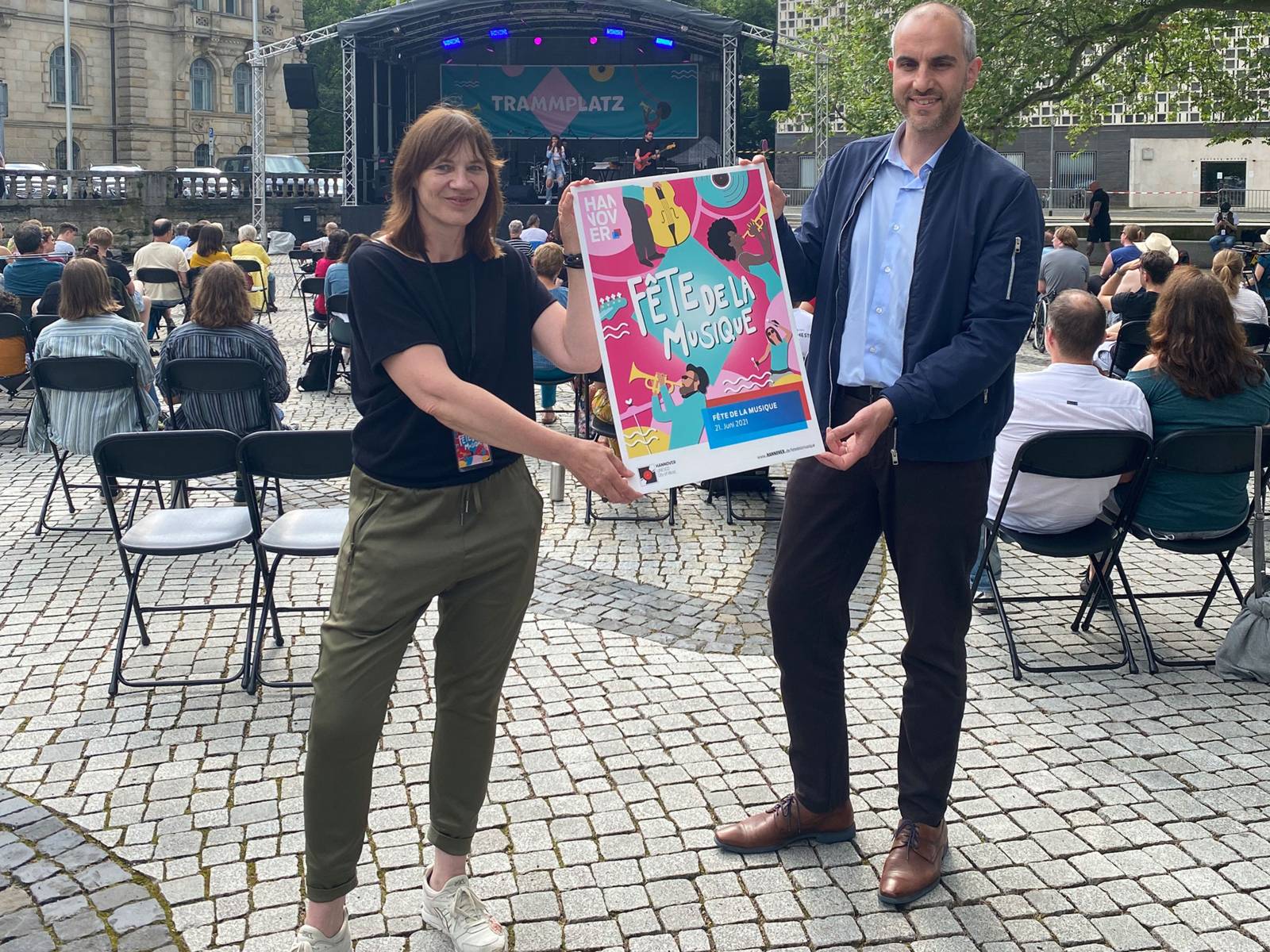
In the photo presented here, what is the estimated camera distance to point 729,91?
84.6 feet

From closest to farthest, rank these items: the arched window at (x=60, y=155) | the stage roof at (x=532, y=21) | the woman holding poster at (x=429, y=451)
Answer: the woman holding poster at (x=429, y=451)
the stage roof at (x=532, y=21)
the arched window at (x=60, y=155)

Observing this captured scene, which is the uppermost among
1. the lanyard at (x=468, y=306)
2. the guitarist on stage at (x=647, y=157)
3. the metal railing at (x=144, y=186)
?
the metal railing at (x=144, y=186)

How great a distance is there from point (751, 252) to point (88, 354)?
5568 mm

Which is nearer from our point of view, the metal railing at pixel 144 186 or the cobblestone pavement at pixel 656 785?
the cobblestone pavement at pixel 656 785

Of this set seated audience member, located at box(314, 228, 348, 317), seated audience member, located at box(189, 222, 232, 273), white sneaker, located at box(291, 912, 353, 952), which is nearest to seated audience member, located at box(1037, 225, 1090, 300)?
seated audience member, located at box(314, 228, 348, 317)

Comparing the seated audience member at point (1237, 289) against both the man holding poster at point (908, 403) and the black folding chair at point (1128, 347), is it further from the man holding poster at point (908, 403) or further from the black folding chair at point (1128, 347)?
the man holding poster at point (908, 403)

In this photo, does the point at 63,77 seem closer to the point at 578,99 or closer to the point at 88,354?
the point at 578,99

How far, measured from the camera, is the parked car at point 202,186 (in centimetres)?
3747

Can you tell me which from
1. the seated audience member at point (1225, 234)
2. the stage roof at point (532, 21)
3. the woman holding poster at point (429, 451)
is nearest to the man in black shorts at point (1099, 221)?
the seated audience member at point (1225, 234)

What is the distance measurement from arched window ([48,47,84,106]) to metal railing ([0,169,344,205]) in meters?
22.5

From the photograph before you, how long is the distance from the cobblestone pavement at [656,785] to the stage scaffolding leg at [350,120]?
20529mm

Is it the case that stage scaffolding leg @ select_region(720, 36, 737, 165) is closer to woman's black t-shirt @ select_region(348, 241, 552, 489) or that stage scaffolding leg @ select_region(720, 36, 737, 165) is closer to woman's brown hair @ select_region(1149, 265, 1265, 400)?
woman's brown hair @ select_region(1149, 265, 1265, 400)

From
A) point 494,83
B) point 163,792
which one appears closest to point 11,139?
point 494,83

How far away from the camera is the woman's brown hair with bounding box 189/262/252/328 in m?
7.48
